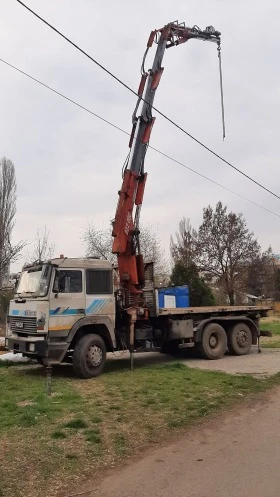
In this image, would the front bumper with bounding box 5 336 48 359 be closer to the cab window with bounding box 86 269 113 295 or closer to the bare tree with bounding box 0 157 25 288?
the cab window with bounding box 86 269 113 295

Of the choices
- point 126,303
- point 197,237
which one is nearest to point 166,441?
point 126,303

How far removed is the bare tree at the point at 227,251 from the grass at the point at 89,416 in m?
26.5

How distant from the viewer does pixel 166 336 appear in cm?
1348

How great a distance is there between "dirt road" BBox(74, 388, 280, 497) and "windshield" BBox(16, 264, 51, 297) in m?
5.32

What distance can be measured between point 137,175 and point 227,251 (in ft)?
84.9

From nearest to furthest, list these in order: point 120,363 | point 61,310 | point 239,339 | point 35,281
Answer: point 61,310 < point 35,281 < point 120,363 < point 239,339

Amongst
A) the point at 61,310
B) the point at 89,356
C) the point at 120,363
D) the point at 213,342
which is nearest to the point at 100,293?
the point at 61,310

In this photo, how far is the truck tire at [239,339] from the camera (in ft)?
49.1

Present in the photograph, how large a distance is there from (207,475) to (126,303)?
7786mm

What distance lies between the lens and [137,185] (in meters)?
13.4

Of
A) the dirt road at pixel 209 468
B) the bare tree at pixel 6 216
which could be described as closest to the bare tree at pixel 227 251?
the bare tree at pixel 6 216

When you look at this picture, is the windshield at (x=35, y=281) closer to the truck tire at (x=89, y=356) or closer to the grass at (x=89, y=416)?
the truck tire at (x=89, y=356)

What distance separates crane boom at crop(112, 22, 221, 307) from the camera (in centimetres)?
1297

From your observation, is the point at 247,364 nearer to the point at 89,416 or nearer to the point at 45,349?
the point at 45,349
